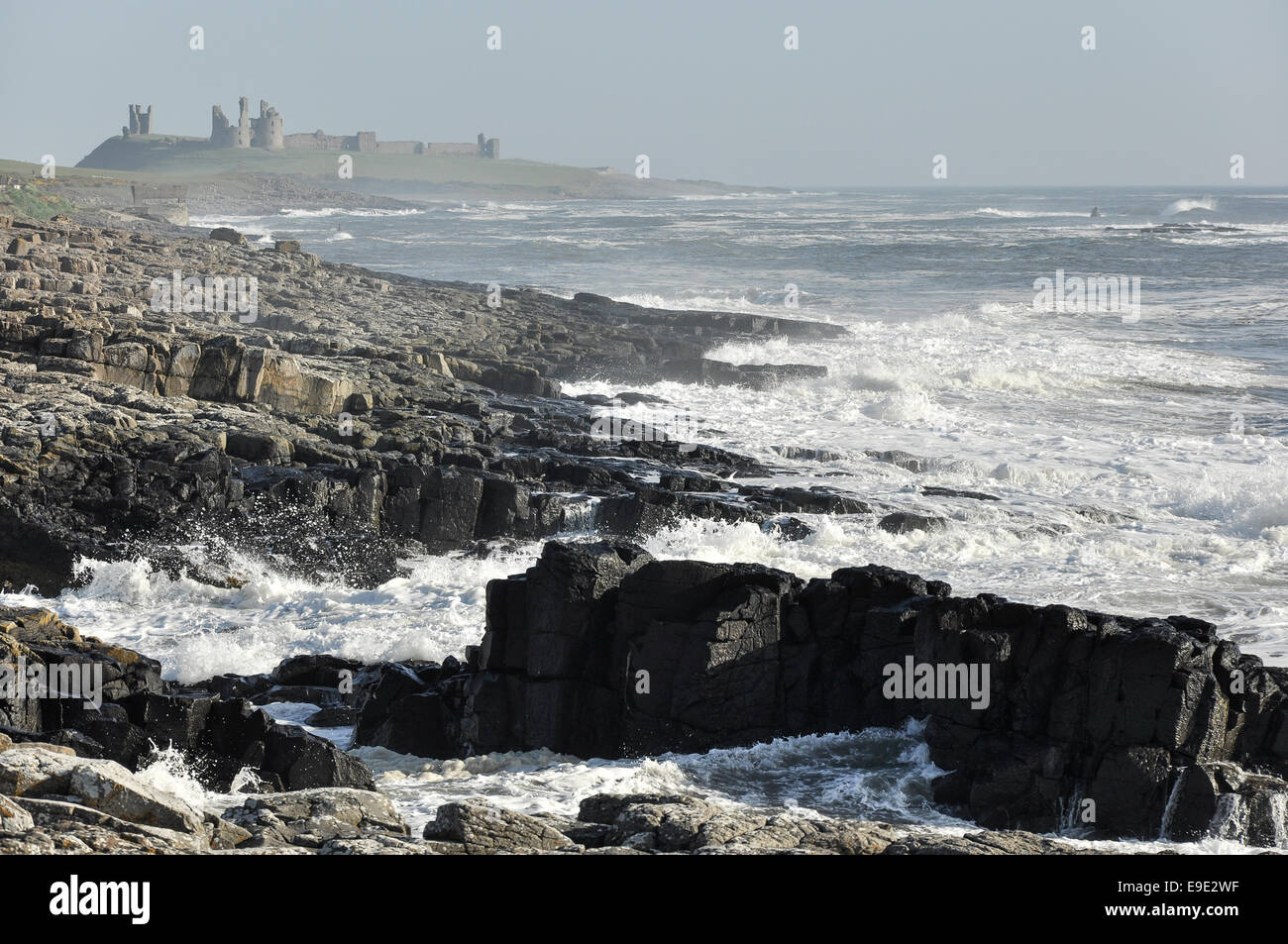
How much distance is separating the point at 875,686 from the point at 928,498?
1000 centimetres

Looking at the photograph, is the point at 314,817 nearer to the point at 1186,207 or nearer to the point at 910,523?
the point at 910,523

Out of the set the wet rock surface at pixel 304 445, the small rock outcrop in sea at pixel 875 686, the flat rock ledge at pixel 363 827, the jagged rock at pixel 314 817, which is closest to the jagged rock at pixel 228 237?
the wet rock surface at pixel 304 445

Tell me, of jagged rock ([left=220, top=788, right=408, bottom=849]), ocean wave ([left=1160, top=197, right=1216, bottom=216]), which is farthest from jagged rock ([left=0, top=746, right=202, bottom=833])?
ocean wave ([left=1160, top=197, right=1216, bottom=216])

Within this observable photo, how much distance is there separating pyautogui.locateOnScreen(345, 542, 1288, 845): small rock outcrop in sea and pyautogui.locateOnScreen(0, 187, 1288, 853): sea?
37cm

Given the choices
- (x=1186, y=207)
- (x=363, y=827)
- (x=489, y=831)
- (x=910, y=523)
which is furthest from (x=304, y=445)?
(x=1186, y=207)

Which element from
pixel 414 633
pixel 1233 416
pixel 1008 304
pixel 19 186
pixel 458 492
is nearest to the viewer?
pixel 414 633

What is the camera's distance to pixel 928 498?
73.9ft

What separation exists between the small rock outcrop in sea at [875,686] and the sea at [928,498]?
1.20ft

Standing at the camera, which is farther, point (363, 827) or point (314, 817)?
point (363, 827)

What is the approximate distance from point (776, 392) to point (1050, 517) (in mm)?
12538

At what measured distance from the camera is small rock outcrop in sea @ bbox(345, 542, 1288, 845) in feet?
37.7
